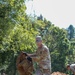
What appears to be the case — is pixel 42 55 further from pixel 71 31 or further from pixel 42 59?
pixel 71 31

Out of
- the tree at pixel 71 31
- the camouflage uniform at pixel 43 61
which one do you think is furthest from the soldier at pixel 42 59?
the tree at pixel 71 31

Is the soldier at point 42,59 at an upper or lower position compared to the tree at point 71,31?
lower

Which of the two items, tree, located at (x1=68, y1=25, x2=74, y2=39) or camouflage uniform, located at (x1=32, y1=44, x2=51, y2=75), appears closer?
camouflage uniform, located at (x1=32, y1=44, x2=51, y2=75)

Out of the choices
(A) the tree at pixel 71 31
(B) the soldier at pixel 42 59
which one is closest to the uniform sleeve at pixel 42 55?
(B) the soldier at pixel 42 59

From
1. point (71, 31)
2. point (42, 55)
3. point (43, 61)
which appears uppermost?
point (71, 31)

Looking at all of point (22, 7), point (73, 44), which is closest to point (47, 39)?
point (73, 44)

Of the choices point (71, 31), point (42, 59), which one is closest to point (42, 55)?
point (42, 59)

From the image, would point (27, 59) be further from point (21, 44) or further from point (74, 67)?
point (21, 44)

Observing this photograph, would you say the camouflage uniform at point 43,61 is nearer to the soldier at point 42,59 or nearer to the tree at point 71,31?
the soldier at point 42,59

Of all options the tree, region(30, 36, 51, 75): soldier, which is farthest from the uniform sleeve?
the tree

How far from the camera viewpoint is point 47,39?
207 ft

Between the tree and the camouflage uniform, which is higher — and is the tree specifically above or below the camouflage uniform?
above

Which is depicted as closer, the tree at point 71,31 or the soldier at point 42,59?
the soldier at point 42,59

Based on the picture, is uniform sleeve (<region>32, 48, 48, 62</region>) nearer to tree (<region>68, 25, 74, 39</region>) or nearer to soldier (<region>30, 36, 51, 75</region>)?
soldier (<region>30, 36, 51, 75</region>)
